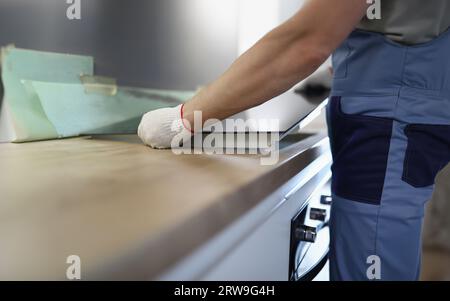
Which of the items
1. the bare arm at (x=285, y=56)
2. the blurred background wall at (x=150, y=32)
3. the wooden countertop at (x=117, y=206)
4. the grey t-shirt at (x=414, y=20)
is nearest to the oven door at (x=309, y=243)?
the wooden countertop at (x=117, y=206)

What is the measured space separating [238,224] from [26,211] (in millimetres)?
205

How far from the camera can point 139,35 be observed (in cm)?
113

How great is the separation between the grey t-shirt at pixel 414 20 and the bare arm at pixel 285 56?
0.12 metres

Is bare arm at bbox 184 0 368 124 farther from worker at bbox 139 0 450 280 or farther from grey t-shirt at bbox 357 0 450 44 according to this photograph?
grey t-shirt at bbox 357 0 450 44

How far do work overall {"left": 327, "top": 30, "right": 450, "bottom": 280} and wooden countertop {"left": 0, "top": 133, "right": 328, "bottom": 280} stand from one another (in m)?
0.19

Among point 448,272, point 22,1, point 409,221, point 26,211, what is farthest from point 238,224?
point 448,272

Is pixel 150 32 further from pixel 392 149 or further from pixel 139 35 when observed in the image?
pixel 392 149

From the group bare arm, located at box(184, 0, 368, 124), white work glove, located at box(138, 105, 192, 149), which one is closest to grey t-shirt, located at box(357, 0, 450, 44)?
bare arm, located at box(184, 0, 368, 124)

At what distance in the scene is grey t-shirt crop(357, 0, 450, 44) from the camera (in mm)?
624

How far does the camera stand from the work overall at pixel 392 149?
640 mm

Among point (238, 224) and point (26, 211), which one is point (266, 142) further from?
point (26, 211)

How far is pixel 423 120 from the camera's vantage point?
2.09ft

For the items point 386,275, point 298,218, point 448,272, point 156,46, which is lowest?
point 448,272

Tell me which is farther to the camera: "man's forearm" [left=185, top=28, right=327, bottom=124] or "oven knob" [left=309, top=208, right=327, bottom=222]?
"oven knob" [left=309, top=208, right=327, bottom=222]
